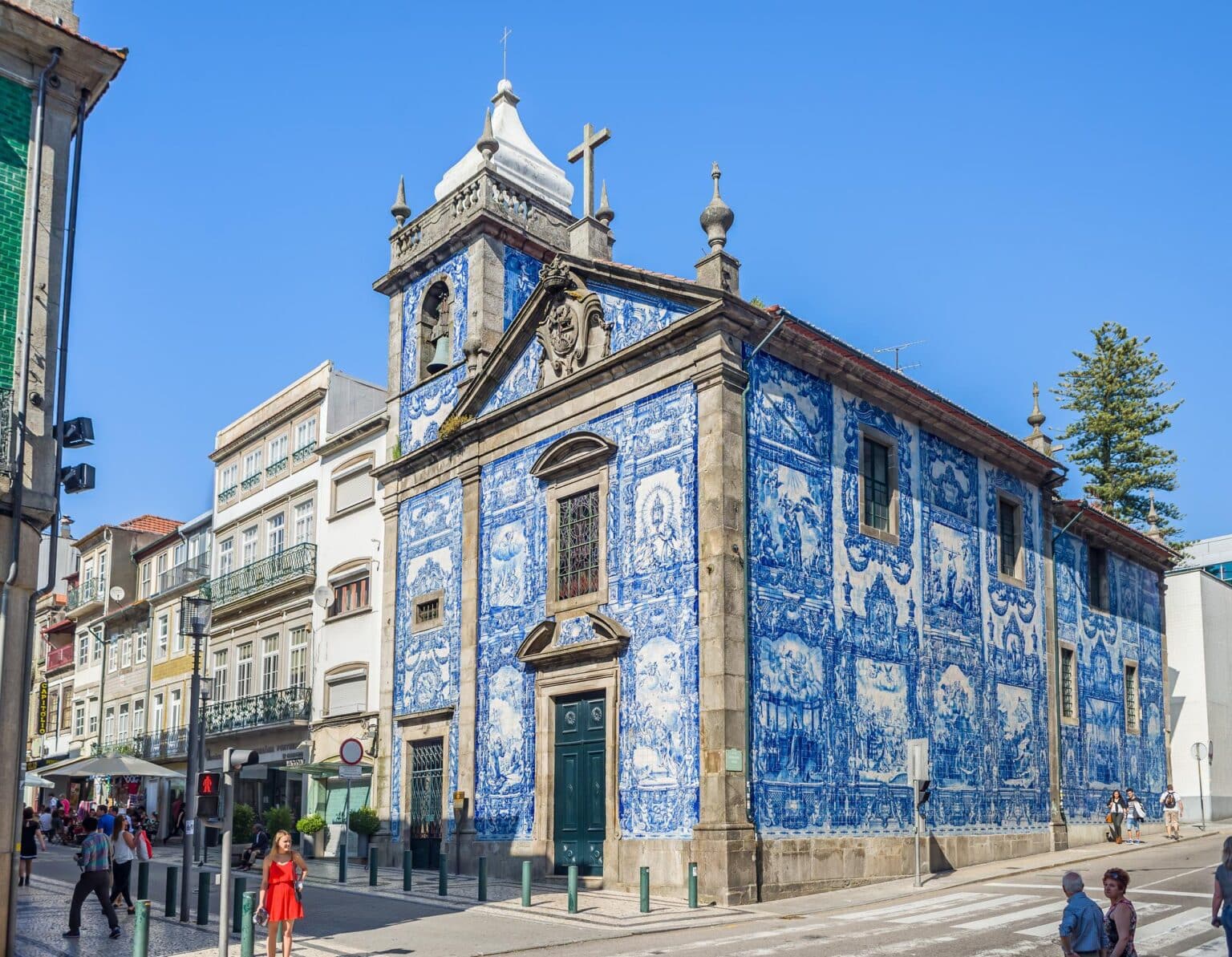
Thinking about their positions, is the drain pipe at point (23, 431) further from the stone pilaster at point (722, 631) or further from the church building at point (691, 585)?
the church building at point (691, 585)

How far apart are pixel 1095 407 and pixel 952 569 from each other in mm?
24954

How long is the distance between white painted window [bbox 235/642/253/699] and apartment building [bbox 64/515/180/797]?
914cm

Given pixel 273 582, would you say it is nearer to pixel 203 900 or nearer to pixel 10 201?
pixel 203 900

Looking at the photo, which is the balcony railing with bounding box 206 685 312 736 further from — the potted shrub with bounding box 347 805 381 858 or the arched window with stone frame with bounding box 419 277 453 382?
the arched window with stone frame with bounding box 419 277 453 382

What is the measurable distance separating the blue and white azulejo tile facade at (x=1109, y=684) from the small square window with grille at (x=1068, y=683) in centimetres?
20

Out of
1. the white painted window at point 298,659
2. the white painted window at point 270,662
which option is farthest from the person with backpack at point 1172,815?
the white painted window at point 270,662

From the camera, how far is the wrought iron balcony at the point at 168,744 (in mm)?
37344

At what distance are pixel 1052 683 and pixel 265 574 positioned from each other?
19452 mm

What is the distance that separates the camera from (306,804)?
95.2 feet

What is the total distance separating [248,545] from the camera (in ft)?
116

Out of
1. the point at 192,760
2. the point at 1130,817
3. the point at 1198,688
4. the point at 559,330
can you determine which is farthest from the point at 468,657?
the point at 1198,688

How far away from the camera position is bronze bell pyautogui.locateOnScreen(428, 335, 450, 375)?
26058mm

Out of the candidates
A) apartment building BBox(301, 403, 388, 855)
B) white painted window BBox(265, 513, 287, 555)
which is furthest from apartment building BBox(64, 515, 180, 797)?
apartment building BBox(301, 403, 388, 855)

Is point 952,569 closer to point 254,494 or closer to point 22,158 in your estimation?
point 22,158
